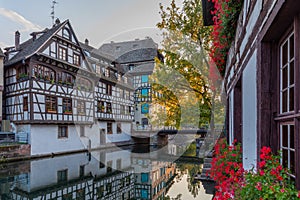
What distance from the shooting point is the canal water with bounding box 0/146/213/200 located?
731cm

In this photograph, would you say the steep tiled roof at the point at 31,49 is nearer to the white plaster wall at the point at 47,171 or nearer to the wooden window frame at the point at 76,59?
the wooden window frame at the point at 76,59

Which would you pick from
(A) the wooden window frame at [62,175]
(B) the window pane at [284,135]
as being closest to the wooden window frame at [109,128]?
(A) the wooden window frame at [62,175]

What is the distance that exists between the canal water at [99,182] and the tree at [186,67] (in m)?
2.59

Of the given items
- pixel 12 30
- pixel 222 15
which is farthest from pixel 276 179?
pixel 12 30

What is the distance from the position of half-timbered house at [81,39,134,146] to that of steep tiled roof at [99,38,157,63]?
546 centimetres

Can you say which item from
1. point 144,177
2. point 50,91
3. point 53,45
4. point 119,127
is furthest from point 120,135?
point 144,177

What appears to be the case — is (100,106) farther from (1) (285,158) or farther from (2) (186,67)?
(1) (285,158)

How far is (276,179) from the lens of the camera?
1.81 metres

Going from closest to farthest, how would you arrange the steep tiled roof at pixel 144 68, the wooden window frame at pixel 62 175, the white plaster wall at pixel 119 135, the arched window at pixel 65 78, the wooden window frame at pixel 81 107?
the wooden window frame at pixel 62 175 → the arched window at pixel 65 78 → the wooden window frame at pixel 81 107 → the white plaster wall at pixel 119 135 → the steep tiled roof at pixel 144 68

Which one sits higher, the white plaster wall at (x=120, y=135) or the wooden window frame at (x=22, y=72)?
the wooden window frame at (x=22, y=72)

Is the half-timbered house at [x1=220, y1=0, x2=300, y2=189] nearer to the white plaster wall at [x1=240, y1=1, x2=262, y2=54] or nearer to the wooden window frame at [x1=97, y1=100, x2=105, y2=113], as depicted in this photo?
the white plaster wall at [x1=240, y1=1, x2=262, y2=54]

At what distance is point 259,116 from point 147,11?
943 centimetres

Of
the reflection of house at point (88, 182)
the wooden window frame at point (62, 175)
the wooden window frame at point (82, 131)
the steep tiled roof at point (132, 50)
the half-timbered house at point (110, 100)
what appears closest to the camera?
the reflection of house at point (88, 182)

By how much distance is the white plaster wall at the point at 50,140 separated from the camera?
14.8 m
